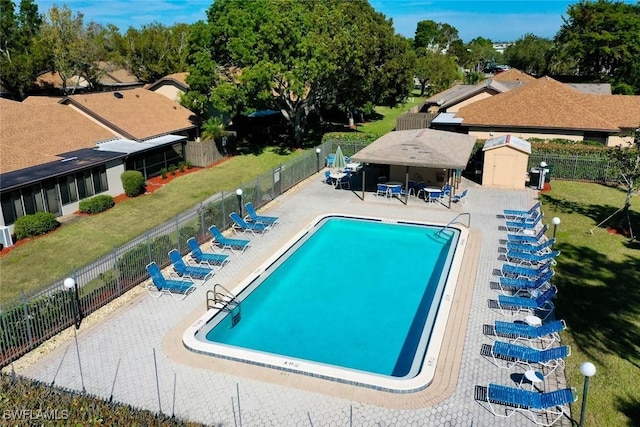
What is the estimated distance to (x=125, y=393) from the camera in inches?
455

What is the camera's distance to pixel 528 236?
777 inches

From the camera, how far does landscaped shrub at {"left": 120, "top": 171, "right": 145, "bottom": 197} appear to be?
2755 cm

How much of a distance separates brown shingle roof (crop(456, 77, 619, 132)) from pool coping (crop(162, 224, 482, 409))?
22166 millimetres

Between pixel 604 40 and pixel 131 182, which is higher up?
pixel 604 40

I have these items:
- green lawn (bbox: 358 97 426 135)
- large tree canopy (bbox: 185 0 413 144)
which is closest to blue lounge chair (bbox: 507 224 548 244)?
large tree canopy (bbox: 185 0 413 144)

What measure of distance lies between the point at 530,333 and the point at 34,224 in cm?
2024

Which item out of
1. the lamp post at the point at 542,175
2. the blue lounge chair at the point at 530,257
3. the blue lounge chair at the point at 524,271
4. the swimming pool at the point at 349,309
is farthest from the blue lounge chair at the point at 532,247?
the lamp post at the point at 542,175

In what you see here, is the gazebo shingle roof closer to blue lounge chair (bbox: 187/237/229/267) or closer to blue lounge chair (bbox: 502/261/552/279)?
blue lounge chair (bbox: 502/261/552/279)

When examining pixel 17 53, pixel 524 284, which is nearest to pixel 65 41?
pixel 17 53

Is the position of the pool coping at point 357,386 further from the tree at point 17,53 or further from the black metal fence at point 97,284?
the tree at point 17,53

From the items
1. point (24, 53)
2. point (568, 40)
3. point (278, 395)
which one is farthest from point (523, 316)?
point (568, 40)

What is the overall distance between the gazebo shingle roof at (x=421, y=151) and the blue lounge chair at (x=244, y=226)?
6.32 metres

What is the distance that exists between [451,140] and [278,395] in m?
20.3

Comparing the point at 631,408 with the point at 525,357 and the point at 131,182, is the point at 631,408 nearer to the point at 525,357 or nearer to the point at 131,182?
the point at 525,357
